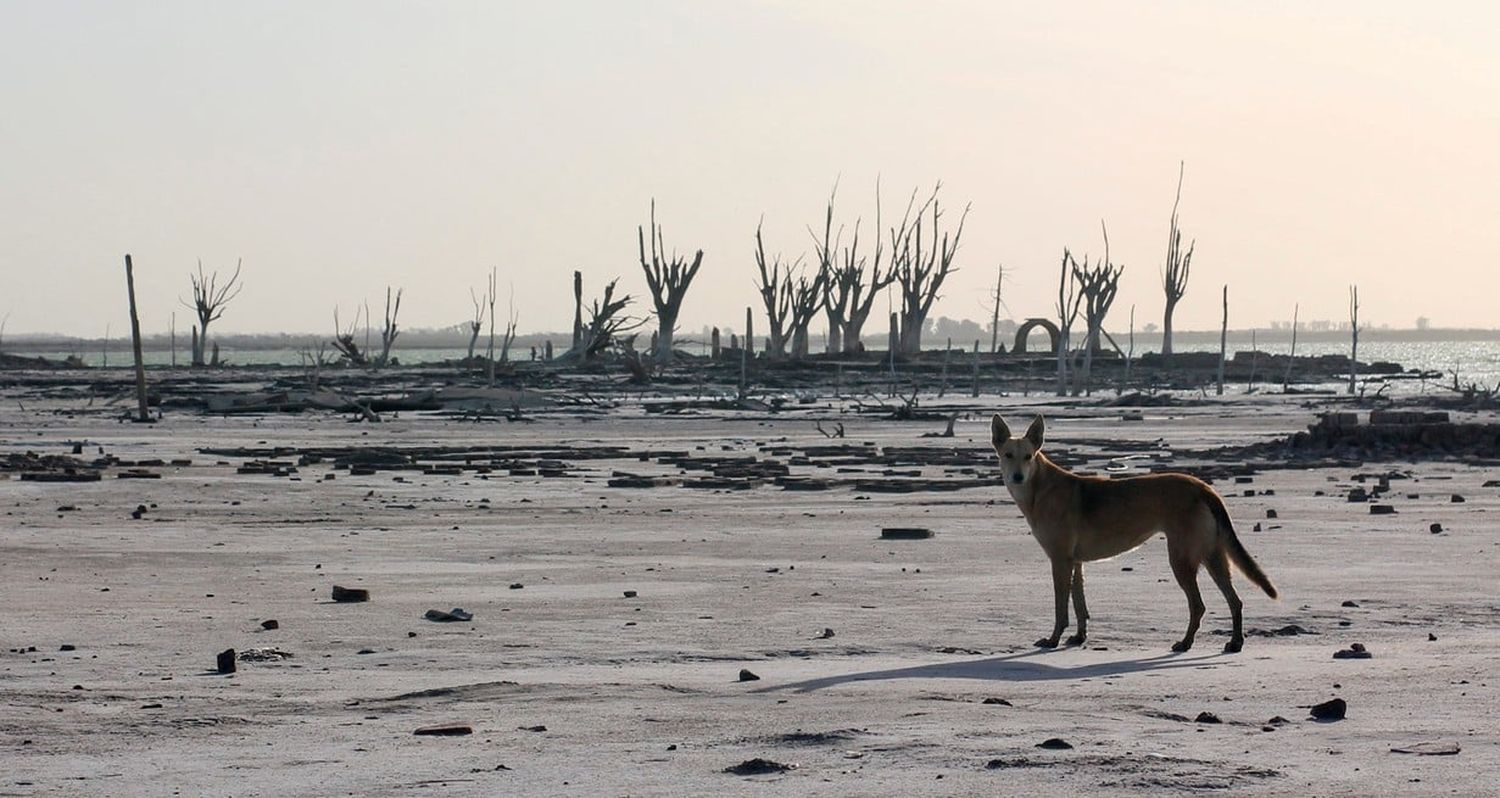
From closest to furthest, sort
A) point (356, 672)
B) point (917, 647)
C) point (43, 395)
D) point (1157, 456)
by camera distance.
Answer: point (356, 672) → point (917, 647) → point (1157, 456) → point (43, 395)

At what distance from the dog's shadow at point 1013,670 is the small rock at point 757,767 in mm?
1492

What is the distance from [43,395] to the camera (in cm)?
5284

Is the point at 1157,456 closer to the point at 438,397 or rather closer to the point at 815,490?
the point at 815,490

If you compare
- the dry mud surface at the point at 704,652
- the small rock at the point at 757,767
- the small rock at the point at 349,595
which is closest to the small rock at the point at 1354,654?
the dry mud surface at the point at 704,652

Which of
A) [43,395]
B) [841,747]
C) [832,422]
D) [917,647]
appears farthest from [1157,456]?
[43,395]

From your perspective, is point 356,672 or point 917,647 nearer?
point 356,672

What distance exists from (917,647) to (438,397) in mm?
36263

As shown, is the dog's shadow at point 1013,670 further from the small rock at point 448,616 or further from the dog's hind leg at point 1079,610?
the small rock at point 448,616

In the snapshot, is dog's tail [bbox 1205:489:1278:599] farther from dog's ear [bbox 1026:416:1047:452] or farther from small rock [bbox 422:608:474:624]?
small rock [bbox 422:608:474:624]

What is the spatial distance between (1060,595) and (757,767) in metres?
3.46

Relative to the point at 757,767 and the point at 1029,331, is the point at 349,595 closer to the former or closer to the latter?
the point at 757,767

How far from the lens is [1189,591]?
9.09 m

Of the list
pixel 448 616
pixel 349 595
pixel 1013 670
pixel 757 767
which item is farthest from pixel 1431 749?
pixel 349 595

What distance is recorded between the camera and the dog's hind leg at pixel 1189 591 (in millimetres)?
8953
